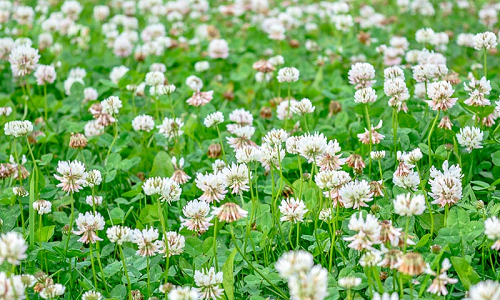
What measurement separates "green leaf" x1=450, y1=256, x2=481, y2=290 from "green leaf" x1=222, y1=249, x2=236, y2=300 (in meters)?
0.58

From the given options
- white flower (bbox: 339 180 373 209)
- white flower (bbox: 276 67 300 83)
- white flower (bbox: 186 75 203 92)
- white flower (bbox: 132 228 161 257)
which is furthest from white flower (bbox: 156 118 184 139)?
white flower (bbox: 339 180 373 209)

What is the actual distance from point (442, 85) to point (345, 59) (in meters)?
1.97

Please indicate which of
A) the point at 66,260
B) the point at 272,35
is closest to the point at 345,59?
the point at 272,35

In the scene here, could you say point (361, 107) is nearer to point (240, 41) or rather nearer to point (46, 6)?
point (240, 41)

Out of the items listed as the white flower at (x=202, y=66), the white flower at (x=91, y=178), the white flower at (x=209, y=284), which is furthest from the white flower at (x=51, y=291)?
the white flower at (x=202, y=66)

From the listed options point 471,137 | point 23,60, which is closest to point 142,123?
point 23,60

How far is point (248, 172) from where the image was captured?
6.25 feet

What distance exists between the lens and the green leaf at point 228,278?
5.85 feet

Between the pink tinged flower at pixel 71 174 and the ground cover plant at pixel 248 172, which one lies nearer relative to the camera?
the ground cover plant at pixel 248 172

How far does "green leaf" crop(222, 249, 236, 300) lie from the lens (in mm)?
1782

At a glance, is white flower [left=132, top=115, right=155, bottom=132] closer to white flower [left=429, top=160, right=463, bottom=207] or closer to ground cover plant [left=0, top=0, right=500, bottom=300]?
ground cover plant [left=0, top=0, right=500, bottom=300]

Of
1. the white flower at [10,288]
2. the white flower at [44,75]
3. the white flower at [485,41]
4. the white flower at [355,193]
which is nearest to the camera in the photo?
the white flower at [10,288]

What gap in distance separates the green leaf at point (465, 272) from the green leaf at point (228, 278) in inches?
22.8

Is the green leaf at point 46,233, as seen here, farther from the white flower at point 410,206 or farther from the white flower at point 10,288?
the white flower at point 410,206
